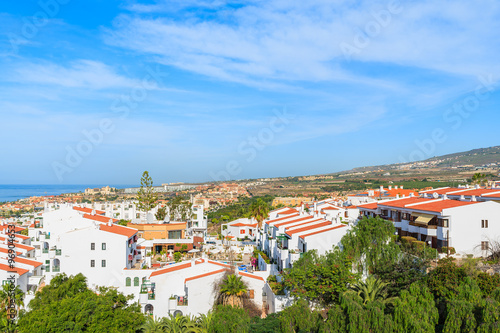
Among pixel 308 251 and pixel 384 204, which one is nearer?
pixel 308 251

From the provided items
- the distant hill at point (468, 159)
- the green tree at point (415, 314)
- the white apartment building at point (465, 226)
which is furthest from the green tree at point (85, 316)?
the distant hill at point (468, 159)

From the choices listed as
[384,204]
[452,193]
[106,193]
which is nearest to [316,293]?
[384,204]

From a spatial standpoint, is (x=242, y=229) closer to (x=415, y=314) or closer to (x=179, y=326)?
(x=179, y=326)

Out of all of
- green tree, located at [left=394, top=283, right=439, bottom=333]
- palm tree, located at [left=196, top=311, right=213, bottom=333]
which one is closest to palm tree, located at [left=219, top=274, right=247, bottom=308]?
palm tree, located at [left=196, top=311, right=213, bottom=333]

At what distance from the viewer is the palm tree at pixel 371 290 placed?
827 inches

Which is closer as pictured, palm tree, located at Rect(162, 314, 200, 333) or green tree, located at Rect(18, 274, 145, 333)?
green tree, located at Rect(18, 274, 145, 333)

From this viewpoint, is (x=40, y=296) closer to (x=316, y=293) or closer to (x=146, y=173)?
(x=316, y=293)

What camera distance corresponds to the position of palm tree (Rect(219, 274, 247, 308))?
24.8m

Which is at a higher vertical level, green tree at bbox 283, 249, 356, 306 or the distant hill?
the distant hill

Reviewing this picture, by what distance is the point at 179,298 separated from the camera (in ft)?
86.1

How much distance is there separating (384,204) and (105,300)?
25613 millimetres

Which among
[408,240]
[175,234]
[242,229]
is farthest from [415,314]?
[242,229]

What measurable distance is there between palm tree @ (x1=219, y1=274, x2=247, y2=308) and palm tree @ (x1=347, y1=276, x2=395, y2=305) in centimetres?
678

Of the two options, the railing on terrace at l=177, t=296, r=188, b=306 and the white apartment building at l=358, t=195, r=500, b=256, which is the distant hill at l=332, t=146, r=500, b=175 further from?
the railing on terrace at l=177, t=296, r=188, b=306
